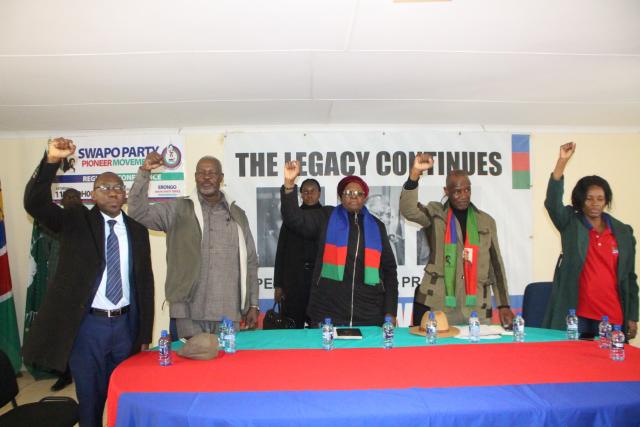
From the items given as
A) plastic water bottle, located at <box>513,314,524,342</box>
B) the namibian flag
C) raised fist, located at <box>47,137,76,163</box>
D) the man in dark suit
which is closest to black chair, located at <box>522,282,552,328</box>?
plastic water bottle, located at <box>513,314,524,342</box>

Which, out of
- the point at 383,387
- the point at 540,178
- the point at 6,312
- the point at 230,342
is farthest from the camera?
the point at 540,178

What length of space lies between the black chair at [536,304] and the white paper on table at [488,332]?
0.65 metres

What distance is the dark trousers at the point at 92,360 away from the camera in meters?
2.24

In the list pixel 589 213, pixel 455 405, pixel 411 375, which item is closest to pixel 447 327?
pixel 411 375

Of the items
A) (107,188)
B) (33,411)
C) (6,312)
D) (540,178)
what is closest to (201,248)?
(107,188)

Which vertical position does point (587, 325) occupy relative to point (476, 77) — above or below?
below

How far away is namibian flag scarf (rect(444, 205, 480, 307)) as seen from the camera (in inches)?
107

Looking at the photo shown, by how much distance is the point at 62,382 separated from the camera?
4.04 metres

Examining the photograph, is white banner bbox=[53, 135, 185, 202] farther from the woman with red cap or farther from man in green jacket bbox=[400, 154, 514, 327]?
man in green jacket bbox=[400, 154, 514, 327]

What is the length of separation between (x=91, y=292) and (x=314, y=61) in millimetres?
1724

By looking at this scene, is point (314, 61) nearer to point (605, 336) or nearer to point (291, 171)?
point (291, 171)

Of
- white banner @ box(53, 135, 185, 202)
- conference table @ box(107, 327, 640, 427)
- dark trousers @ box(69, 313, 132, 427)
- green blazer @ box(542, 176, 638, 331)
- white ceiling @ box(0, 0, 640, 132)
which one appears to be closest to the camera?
conference table @ box(107, 327, 640, 427)

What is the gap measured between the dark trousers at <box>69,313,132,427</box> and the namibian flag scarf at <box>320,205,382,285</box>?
3.81 ft

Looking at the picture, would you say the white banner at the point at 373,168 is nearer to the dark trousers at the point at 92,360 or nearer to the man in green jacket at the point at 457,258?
the man in green jacket at the point at 457,258
